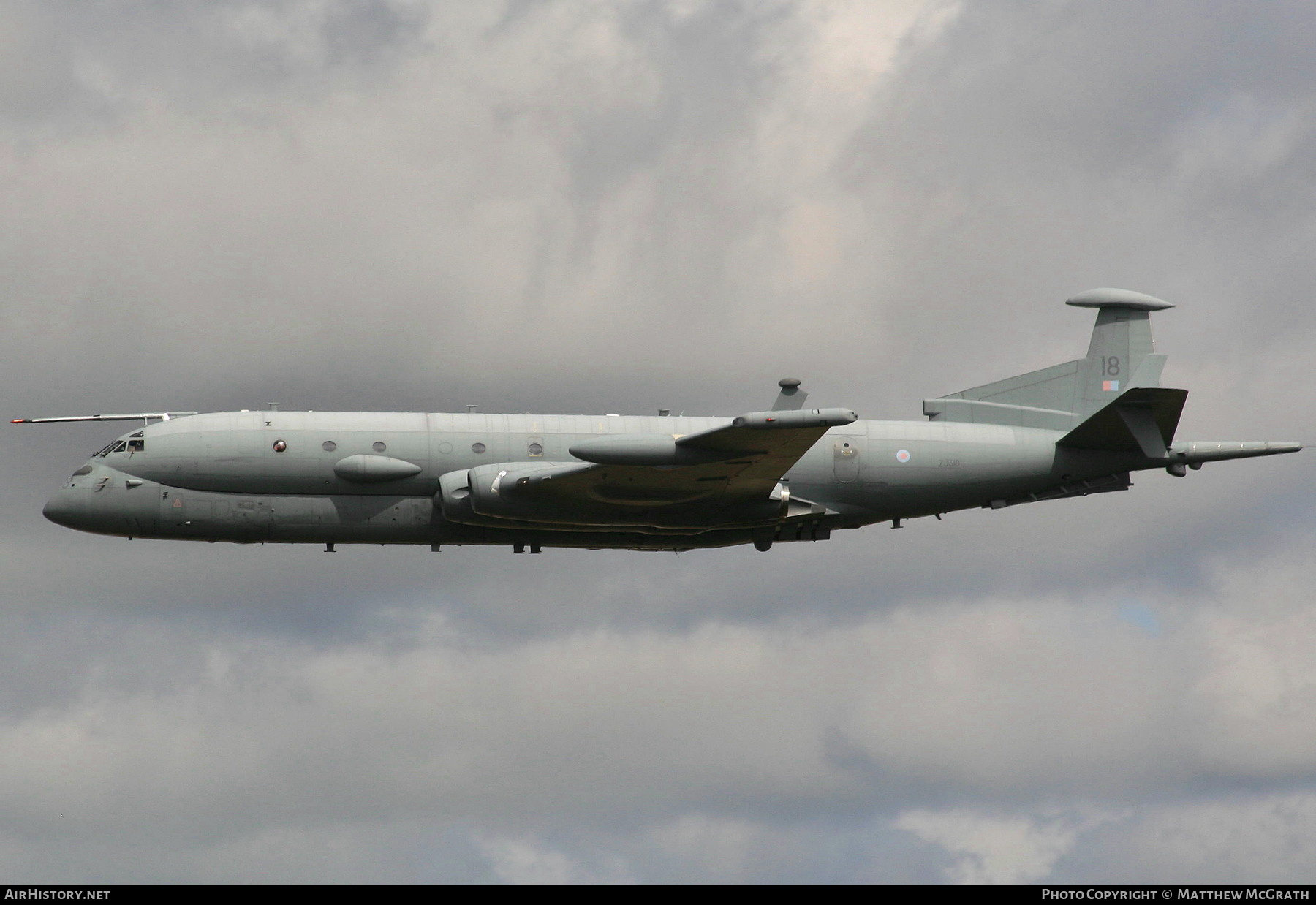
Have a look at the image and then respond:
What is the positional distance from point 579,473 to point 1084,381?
693 inches

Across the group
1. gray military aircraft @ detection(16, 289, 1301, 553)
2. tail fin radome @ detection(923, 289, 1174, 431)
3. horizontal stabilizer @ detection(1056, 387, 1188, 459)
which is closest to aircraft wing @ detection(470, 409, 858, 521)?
gray military aircraft @ detection(16, 289, 1301, 553)

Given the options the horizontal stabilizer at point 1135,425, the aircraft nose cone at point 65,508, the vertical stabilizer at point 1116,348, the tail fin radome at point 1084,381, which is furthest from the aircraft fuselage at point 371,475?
the vertical stabilizer at point 1116,348

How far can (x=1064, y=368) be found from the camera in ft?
194

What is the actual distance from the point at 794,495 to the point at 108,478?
65.3 ft

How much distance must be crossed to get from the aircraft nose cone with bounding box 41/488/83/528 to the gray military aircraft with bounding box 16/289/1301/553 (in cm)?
5

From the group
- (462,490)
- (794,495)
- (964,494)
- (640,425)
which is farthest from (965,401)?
(462,490)

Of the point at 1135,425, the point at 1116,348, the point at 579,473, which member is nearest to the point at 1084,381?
the point at 1116,348

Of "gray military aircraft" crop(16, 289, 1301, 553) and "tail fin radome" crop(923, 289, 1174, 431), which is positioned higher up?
"tail fin radome" crop(923, 289, 1174, 431)

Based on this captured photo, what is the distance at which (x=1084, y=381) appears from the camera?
58938 millimetres

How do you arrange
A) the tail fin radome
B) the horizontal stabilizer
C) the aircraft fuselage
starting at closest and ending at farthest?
the aircraft fuselage < the horizontal stabilizer < the tail fin radome

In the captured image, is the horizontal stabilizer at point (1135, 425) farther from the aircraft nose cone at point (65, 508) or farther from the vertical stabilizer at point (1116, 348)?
the aircraft nose cone at point (65, 508)

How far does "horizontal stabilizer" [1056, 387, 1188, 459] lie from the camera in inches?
2170

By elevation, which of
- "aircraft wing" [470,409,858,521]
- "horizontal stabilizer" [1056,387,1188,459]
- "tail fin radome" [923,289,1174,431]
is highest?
"tail fin radome" [923,289,1174,431]

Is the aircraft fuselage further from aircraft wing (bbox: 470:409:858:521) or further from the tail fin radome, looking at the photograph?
the tail fin radome
